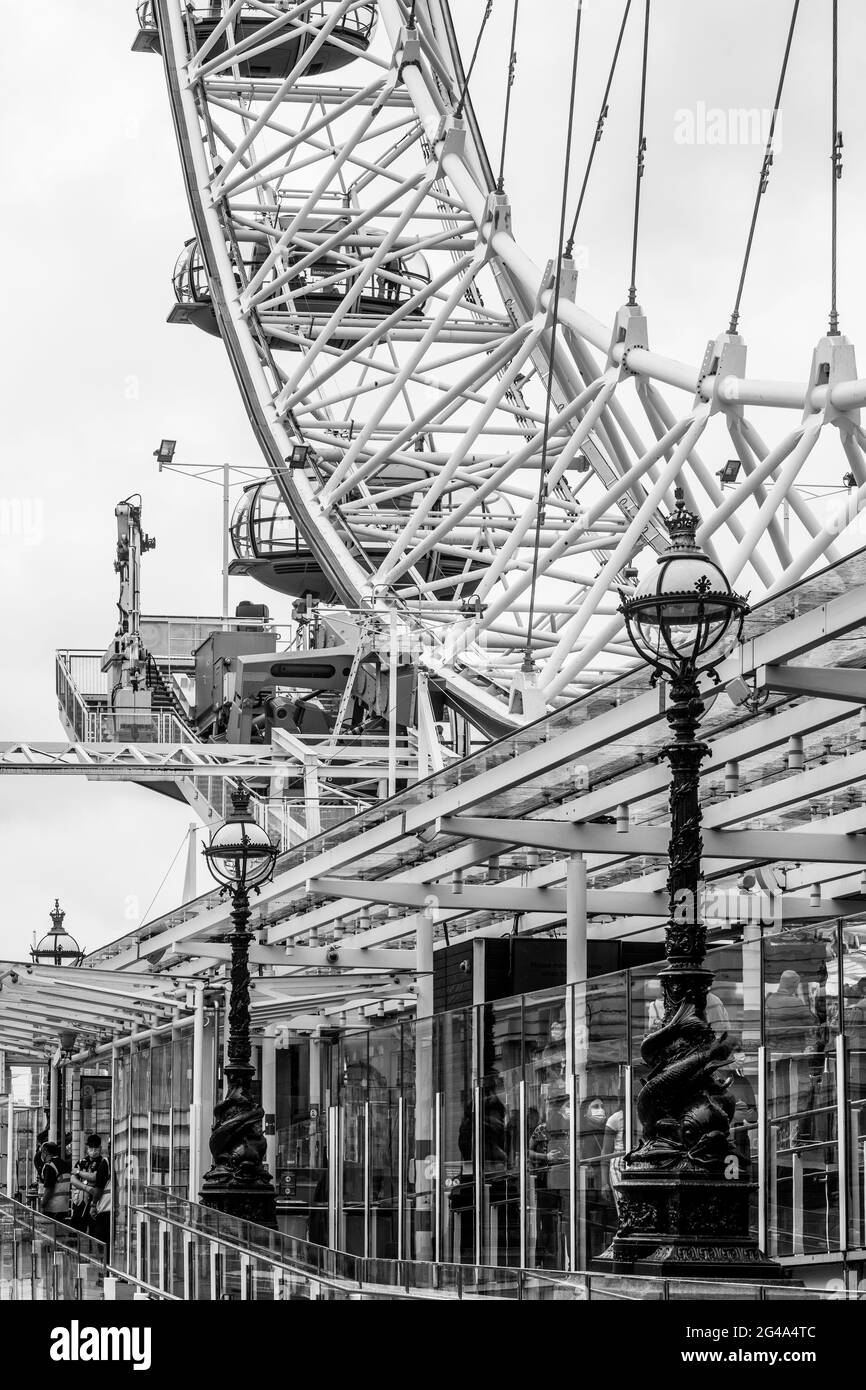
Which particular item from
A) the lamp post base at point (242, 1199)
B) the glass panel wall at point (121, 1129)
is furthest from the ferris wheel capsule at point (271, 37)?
the lamp post base at point (242, 1199)

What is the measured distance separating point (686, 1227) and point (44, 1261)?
470 centimetres

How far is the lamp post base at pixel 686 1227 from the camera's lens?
42.3ft

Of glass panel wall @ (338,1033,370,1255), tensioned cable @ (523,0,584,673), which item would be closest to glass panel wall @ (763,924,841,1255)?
glass panel wall @ (338,1033,370,1255)

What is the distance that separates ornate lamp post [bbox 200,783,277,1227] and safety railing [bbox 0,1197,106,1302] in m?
7.49

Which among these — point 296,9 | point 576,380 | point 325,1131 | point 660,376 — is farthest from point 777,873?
point 296,9

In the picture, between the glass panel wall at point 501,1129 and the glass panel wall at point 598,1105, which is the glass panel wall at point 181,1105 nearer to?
the glass panel wall at point 501,1129

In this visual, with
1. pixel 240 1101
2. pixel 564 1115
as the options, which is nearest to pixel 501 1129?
pixel 564 1115

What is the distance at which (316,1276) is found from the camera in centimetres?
1526

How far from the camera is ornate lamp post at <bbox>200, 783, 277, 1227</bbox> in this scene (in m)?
25.0

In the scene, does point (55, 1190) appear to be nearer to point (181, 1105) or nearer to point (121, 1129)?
point (181, 1105)

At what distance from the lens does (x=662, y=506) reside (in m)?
56.2

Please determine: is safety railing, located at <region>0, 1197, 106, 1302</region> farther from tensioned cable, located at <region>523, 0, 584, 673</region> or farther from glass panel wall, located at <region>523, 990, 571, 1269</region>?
tensioned cable, located at <region>523, 0, 584, 673</region>
